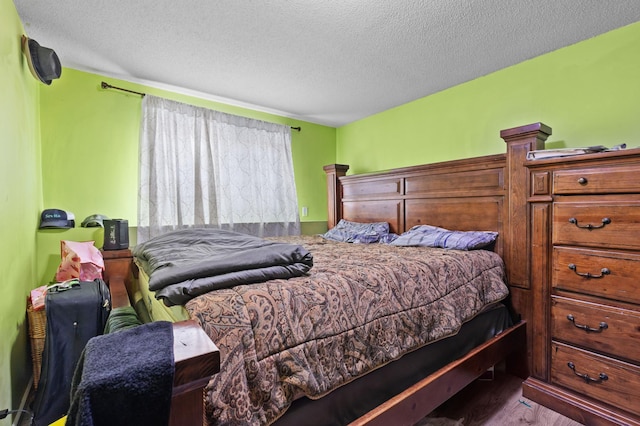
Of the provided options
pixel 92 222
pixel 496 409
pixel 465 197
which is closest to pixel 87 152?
pixel 92 222

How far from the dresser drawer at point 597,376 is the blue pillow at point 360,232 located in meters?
1.47

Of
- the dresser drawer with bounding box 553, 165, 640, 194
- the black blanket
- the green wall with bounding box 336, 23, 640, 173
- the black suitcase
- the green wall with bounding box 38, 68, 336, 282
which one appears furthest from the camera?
the green wall with bounding box 38, 68, 336, 282

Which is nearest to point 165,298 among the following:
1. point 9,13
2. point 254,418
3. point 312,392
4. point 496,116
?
point 254,418

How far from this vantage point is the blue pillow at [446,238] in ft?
6.85

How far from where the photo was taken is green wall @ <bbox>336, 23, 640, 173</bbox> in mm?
1883

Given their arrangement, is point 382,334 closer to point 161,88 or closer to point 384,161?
point 384,161

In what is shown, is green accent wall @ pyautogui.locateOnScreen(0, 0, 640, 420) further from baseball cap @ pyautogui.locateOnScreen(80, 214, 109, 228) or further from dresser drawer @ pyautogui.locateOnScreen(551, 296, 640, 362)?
dresser drawer @ pyautogui.locateOnScreen(551, 296, 640, 362)

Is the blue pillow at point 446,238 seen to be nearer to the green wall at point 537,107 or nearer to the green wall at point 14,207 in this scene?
the green wall at point 537,107

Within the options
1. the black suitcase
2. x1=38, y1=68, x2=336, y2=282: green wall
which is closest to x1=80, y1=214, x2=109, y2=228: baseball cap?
x1=38, y1=68, x2=336, y2=282: green wall

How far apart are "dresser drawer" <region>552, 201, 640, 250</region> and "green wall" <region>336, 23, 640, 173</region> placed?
73 cm

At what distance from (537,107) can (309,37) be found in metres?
1.77

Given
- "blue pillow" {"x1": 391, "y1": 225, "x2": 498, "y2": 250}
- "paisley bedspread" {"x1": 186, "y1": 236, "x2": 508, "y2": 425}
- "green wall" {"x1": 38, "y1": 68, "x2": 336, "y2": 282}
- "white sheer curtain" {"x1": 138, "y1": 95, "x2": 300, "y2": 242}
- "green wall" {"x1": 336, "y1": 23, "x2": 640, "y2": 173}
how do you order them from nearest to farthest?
"paisley bedspread" {"x1": 186, "y1": 236, "x2": 508, "y2": 425} < "green wall" {"x1": 336, "y1": 23, "x2": 640, "y2": 173} < "blue pillow" {"x1": 391, "y1": 225, "x2": 498, "y2": 250} < "green wall" {"x1": 38, "y1": 68, "x2": 336, "y2": 282} < "white sheer curtain" {"x1": 138, "y1": 95, "x2": 300, "y2": 242}

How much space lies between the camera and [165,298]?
998 mm

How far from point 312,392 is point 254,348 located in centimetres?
25
